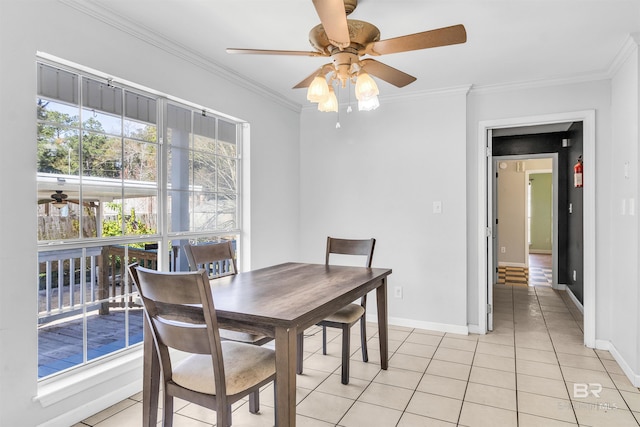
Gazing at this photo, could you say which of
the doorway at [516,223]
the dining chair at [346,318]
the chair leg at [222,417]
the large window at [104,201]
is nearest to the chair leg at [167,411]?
the chair leg at [222,417]

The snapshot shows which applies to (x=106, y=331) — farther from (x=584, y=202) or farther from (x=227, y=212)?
(x=584, y=202)

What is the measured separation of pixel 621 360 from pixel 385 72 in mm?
2819

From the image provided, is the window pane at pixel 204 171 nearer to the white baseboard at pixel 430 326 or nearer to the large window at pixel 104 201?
the large window at pixel 104 201

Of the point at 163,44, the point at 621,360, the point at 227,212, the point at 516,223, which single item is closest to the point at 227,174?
the point at 227,212

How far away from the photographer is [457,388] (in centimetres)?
250

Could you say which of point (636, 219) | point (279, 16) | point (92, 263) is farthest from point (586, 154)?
point (92, 263)

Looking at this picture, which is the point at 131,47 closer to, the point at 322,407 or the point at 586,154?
the point at 322,407

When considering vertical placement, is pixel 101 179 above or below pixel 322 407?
above

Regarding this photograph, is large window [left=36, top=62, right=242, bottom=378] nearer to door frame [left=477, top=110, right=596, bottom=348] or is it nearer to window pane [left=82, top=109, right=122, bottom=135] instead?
window pane [left=82, top=109, right=122, bottom=135]

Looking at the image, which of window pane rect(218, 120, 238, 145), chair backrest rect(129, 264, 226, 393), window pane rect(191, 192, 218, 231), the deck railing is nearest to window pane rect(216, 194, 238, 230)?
window pane rect(191, 192, 218, 231)

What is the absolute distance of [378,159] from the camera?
4008 millimetres

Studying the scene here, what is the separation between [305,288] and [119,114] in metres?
1.70

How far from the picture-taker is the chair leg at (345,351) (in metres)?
2.49

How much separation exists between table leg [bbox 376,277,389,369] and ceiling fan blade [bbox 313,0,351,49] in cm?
164
